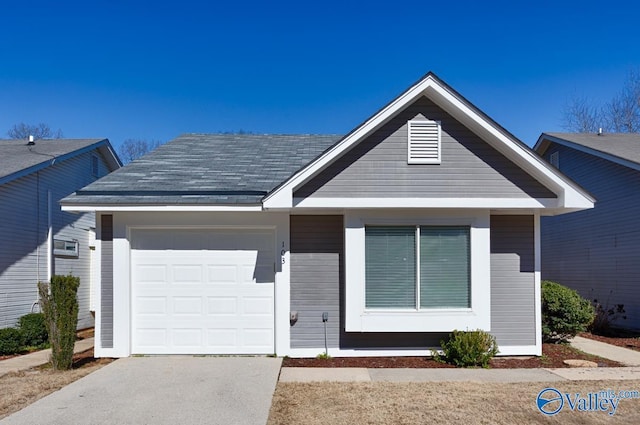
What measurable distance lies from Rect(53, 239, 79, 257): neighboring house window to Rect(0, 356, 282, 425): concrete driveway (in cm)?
551

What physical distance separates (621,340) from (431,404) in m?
7.50

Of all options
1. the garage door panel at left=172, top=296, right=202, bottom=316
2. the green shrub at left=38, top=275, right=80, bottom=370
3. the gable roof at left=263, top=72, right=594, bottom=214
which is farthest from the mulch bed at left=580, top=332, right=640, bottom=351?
the green shrub at left=38, top=275, right=80, bottom=370

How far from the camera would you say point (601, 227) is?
46.7 feet

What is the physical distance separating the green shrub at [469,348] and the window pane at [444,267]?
507 millimetres

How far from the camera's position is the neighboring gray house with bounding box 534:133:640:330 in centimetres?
1288

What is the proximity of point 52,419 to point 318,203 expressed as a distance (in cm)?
470

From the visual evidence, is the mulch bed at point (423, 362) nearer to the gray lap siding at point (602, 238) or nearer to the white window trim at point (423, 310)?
the white window trim at point (423, 310)

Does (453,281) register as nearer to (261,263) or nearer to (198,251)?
(261,263)

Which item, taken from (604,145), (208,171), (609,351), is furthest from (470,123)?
(604,145)

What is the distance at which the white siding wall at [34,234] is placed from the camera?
10852 mm

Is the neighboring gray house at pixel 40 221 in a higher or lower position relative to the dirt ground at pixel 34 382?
higher

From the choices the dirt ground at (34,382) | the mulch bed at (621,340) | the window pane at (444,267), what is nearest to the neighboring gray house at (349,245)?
the window pane at (444,267)

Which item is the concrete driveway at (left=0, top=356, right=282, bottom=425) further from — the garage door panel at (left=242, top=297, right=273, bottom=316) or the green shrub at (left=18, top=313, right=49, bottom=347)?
the green shrub at (left=18, top=313, right=49, bottom=347)

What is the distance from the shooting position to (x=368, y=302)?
28.1 ft
